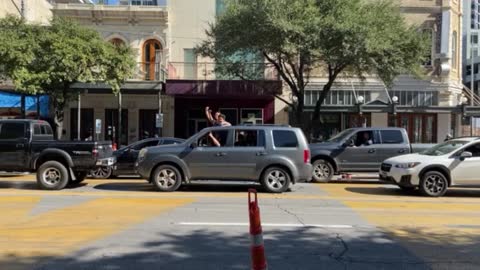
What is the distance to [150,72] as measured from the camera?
2966 cm

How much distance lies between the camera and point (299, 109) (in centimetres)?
2367

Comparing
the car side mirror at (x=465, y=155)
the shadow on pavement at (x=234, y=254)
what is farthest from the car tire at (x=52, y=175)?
the car side mirror at (x=465, y=155)

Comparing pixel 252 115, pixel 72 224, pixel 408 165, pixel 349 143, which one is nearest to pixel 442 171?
pixel 408 165

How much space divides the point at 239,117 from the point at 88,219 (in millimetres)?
21613

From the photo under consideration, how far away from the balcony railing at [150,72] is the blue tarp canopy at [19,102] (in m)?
5.16

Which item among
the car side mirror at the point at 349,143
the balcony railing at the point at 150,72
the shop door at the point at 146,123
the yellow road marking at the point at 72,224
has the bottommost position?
the yellow road marking at the point at 72,224

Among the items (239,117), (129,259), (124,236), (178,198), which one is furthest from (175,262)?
(239,117)

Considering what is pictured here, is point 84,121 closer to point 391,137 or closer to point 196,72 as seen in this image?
point 196,72

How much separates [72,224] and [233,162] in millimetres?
5891

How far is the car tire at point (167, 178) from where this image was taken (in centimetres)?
1468

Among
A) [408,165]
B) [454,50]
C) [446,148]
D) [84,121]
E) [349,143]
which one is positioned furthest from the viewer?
[454,50]

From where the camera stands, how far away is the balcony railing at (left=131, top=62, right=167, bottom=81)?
95.2ft

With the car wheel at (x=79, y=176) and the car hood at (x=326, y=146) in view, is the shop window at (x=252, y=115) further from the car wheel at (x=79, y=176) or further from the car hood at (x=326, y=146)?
the car wheel at (x=79, y=176)

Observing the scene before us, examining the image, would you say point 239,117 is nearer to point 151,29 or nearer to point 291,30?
point 151,29
